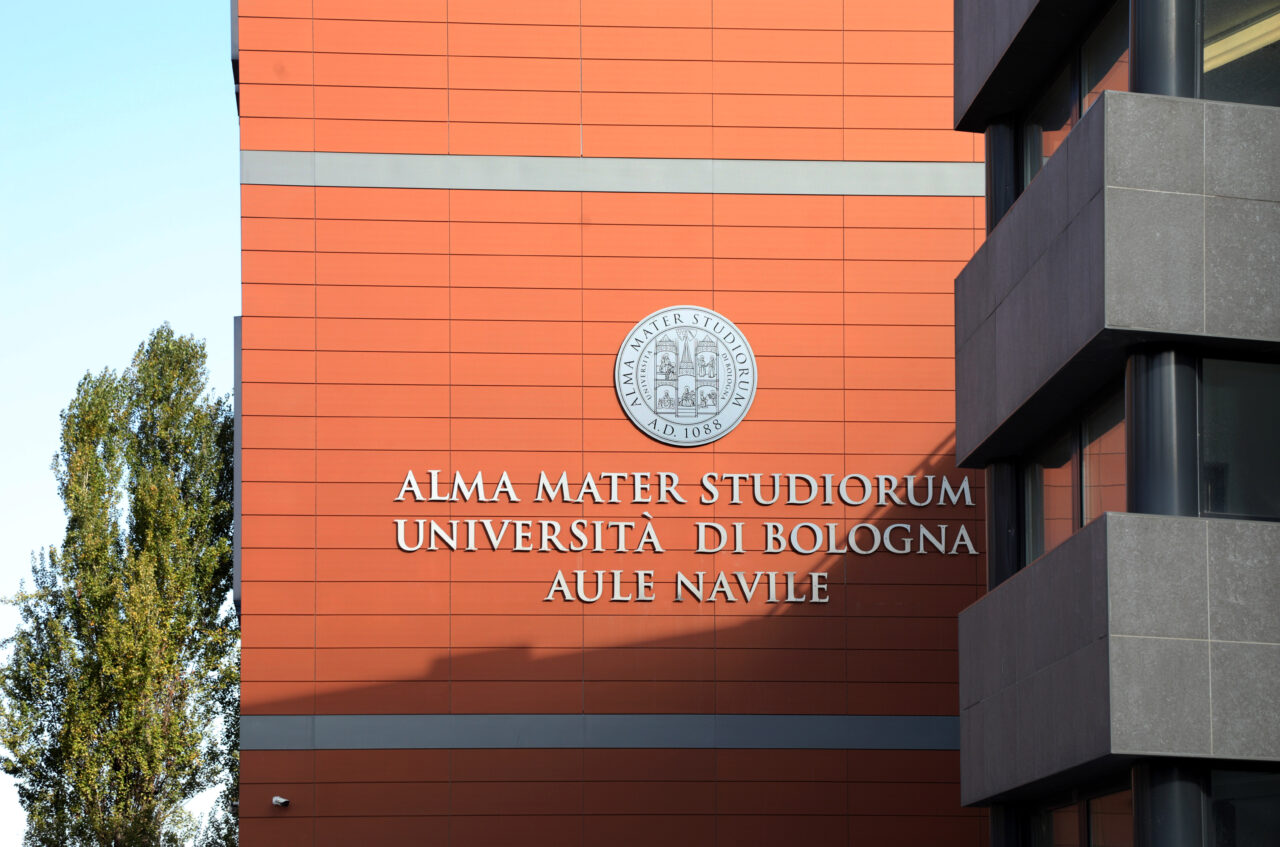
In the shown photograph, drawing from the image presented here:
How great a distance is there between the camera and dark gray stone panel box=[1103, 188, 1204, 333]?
15.0 meters

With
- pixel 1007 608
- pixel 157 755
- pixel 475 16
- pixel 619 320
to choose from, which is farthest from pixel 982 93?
pixel 157 755

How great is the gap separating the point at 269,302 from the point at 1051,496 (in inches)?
568

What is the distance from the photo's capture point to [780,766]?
2734 centimetres

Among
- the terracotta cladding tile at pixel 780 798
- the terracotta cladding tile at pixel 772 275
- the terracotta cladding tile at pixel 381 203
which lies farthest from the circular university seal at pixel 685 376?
the terracotta cladding tile at pixel 780 798

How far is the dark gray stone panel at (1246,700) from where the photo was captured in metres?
14.3

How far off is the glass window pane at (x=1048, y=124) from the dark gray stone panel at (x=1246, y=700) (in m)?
5.82

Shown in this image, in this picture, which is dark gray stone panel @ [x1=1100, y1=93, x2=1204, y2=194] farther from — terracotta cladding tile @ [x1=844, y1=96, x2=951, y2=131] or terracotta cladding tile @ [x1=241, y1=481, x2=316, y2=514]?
terracotta cladding tile @ [x1=241, y1=481, x2=316, y2=514]

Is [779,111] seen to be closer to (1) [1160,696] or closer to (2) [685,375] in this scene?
(2) [685,375]

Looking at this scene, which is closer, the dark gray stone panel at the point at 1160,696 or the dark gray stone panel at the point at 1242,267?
the dark gray stone panel at the point at 1160,696

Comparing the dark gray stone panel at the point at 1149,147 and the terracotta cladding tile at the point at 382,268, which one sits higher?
the terracotta cladding tile at the point at 382,268

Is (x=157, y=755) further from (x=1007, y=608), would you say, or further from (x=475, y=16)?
(x=1007, y=608)

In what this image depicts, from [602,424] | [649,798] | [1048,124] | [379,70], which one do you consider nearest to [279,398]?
[602,424]

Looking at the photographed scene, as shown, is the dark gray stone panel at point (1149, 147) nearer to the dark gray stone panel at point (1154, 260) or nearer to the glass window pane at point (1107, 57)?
the dark gray stone panel at point (1154, 260)

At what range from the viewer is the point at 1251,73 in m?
15.5
